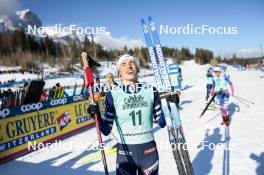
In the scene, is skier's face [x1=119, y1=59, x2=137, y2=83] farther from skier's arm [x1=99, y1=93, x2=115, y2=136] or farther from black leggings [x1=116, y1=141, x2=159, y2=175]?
black leggings [x1=116, y1=141, x2=159, y2=175]

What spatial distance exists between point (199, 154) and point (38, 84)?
623cm

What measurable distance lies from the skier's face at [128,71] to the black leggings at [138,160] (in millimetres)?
773

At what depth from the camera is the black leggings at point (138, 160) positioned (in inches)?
125

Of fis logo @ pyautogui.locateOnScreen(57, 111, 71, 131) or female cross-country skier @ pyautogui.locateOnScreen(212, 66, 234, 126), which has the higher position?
female cross-country skier @ pyautogui.locateOnScreen(212, 66, 234, 126)

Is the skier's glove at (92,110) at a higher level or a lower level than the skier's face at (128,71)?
lower

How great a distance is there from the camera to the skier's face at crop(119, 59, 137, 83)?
3.22 meters

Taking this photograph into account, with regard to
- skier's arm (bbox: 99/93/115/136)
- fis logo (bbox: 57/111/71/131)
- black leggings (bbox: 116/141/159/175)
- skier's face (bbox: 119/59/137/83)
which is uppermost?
skier's face (bbox: 119/59/137/83)

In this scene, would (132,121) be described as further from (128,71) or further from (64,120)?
(64,120)

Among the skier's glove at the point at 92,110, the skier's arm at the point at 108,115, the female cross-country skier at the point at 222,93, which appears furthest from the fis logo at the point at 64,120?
the skier's arm at the point at 108,115

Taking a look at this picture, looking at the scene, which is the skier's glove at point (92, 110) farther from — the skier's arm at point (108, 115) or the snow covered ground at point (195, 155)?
the snow covered ground at point (195, 155)

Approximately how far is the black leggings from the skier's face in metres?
0.77

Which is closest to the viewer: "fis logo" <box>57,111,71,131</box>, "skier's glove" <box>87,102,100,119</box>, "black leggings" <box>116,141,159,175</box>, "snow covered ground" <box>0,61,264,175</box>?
"black leggings" <box>116,141,159,175</box>

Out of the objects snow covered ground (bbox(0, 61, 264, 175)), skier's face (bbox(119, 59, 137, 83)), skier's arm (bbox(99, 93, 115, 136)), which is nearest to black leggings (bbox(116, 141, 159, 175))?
skier's arm (bbox(99, 93, 115, 136))

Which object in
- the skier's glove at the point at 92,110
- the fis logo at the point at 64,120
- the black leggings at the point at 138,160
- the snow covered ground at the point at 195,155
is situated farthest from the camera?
the fis logo at the point at 64,120
